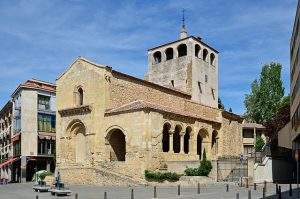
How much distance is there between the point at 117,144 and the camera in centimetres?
4156

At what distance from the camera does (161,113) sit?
38.6 meters

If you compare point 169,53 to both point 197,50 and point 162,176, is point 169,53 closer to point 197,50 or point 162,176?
point 197,50

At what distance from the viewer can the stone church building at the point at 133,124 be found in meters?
37.2

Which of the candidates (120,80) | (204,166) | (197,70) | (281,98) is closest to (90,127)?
(120,80)

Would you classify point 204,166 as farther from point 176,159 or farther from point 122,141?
point 122,141

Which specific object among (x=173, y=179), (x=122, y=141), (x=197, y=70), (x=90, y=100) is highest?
(x=197, y=70)

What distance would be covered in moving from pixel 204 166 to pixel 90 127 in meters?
11.0

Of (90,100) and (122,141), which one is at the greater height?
(90,100)

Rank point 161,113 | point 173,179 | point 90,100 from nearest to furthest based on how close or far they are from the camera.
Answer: point 173,179
point 161,113
point 90,100

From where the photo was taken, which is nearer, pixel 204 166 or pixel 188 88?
pixel 204 166

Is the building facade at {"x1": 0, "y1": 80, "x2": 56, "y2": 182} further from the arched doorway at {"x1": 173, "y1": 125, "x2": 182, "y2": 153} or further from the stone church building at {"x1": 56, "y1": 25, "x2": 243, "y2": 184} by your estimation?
the arched doorway at {"x1": 173, "y1": 125, "x2": 182, "y2": 153}

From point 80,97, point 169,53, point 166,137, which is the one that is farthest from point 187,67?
point 80,97

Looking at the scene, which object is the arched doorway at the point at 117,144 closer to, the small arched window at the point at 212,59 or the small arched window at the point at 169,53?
the small arched window at the point at 169,53

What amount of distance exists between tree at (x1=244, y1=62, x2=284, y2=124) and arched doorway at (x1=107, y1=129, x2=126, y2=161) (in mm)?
30177
